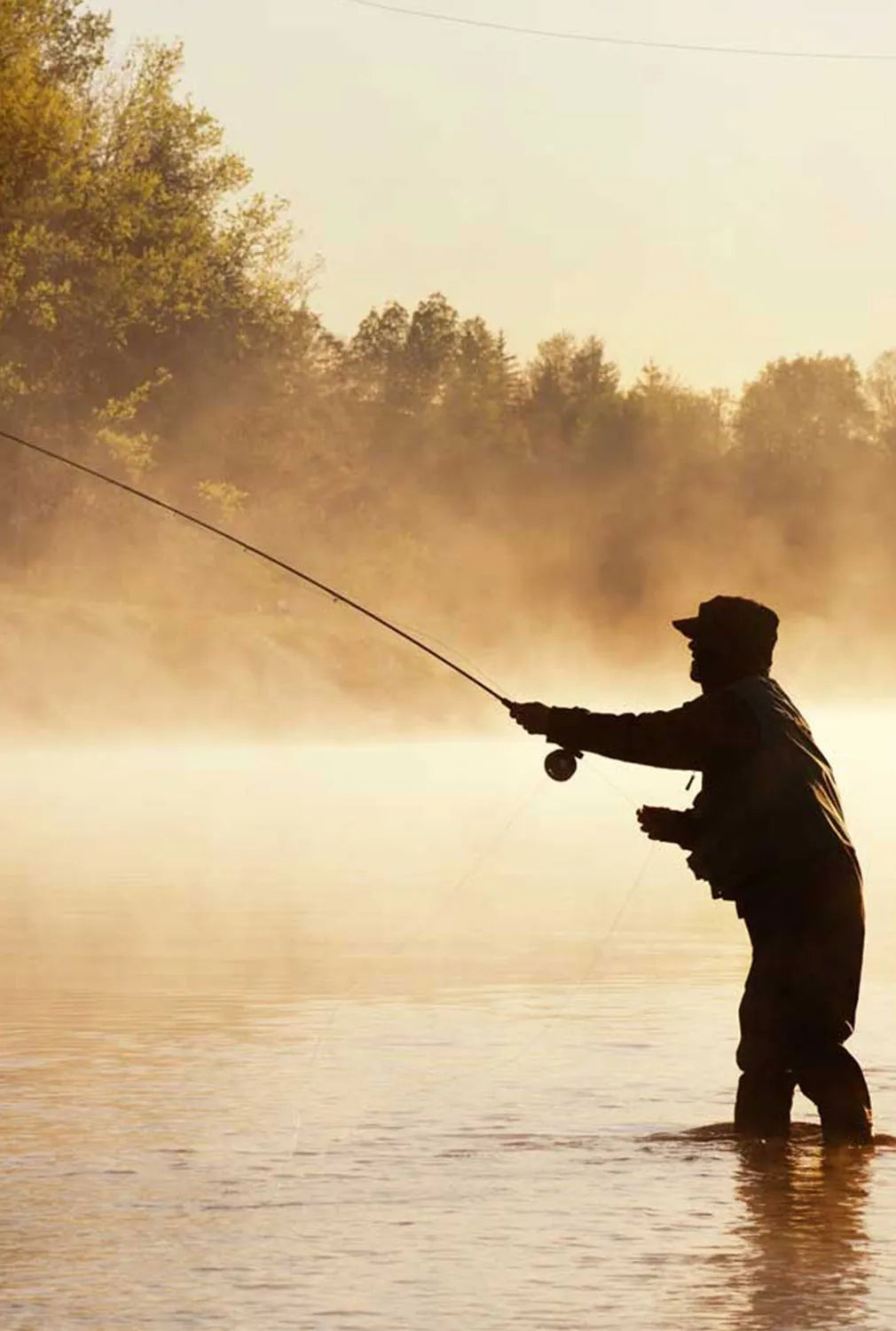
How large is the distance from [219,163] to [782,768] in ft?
140

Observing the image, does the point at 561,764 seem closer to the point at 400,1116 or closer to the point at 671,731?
the point at 671,731

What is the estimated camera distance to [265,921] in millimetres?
13703

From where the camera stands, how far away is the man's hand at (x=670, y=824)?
24.9 feet

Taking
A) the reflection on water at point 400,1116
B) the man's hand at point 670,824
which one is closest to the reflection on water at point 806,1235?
the reflection on water at point 400,1116

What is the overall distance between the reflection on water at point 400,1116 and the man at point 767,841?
22 centimetres

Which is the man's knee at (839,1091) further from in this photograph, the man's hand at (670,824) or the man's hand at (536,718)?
the man's hand at (536,718)

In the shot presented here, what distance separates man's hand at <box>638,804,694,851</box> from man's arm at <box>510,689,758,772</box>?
0.38 ft

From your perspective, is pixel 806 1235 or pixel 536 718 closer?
pixel 806 1235

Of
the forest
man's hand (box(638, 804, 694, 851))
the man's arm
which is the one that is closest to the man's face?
the man's arm

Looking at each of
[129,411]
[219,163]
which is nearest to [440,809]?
[129,411]

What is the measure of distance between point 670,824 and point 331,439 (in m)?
55.2

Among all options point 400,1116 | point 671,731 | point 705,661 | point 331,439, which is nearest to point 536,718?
point 671,731

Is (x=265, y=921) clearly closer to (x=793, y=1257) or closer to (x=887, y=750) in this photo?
(x=793, y=1257)

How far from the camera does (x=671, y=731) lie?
7531 millimetres
